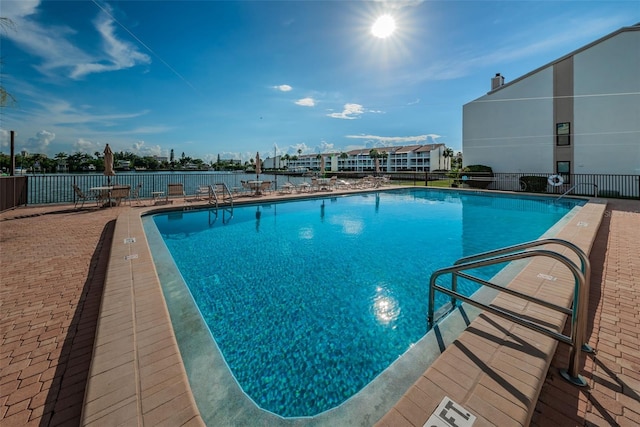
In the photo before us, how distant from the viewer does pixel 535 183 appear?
16312 millimetres

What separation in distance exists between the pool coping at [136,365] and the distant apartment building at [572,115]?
64.2 ft

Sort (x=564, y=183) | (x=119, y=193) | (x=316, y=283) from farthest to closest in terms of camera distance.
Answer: (x=564, y=183) < (x=119, y=193) < (x=316, y=283)

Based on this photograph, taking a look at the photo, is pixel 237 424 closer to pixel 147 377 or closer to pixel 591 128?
pixel 147 377

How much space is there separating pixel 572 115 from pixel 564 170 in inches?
125

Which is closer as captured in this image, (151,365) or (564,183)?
(151,365)

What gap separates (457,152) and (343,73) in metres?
74.2

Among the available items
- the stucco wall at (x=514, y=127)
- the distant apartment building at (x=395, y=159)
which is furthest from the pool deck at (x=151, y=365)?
the distant apartment building at (x=395, y=159)

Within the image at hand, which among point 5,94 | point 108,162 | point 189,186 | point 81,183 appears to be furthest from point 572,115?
point 81,183

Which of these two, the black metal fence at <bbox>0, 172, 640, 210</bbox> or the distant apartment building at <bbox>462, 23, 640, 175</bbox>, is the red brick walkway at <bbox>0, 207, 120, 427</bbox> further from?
the distant apartment building at <bbox>462, 23, 640, 175</bbox>

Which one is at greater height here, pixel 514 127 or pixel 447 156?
pixel 447 156

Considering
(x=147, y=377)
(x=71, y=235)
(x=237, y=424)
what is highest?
(x=71, y=235)

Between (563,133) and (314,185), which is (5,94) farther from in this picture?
(563,133)

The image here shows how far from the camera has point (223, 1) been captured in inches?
374

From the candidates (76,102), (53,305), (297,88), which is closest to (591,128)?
(297,88)
